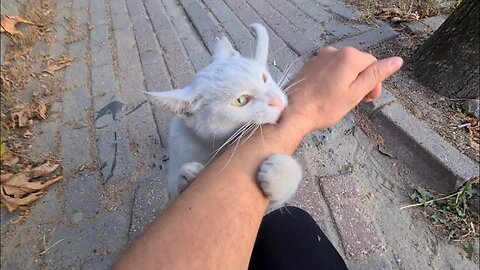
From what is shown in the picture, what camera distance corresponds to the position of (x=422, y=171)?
71.6 inches

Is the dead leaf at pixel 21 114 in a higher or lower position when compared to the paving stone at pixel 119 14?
lower

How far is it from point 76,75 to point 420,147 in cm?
229

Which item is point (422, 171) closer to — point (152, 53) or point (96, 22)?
point (152, 53)

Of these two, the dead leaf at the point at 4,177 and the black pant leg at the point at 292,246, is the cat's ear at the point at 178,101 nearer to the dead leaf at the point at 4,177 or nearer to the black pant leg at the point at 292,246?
the black pant leg at the point at 292,246

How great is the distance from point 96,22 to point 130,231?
2137mm

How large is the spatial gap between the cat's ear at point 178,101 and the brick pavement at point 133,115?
2.50 feet

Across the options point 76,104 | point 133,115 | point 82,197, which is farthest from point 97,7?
point 82,197

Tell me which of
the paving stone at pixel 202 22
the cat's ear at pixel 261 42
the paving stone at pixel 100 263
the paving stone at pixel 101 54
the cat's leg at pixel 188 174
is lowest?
the paving stone at pixel 100 263

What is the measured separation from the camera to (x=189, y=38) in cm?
298

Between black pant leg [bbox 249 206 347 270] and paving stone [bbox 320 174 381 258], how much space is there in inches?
11.4

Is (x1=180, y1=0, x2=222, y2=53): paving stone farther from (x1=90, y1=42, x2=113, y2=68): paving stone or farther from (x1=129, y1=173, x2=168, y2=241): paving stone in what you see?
(x1=129, y1=173, x2=168, y2=241): paving stone

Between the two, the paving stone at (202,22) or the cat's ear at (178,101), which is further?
the paving stone at (202,22)

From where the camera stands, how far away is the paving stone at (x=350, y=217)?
1620mm

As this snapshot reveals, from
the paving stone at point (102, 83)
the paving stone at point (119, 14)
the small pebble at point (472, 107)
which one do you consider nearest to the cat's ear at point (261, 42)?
the small pebble at point (472, 107)
